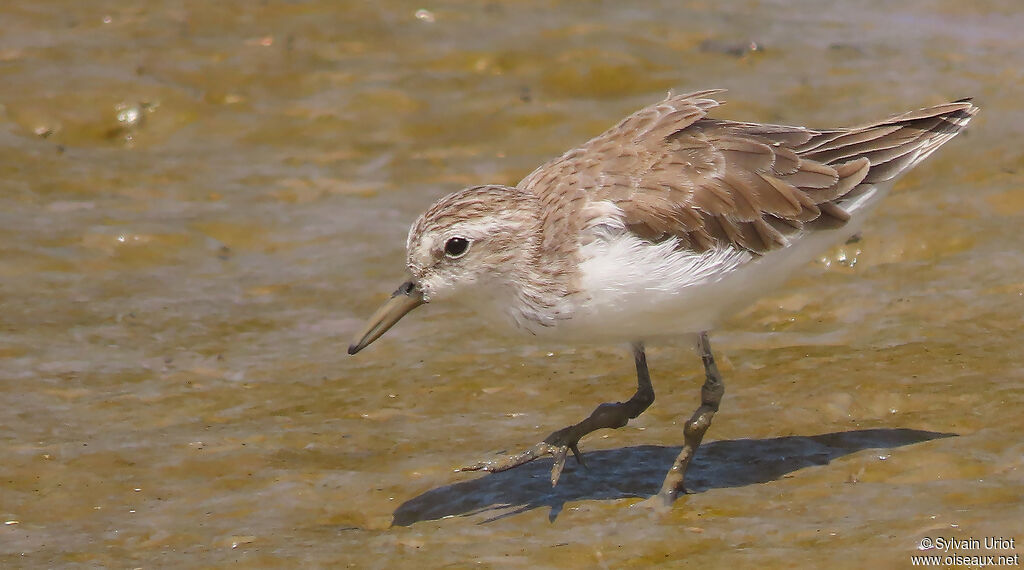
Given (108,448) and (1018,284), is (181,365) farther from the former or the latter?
(1018,284)

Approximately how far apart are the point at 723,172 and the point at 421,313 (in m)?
3.38

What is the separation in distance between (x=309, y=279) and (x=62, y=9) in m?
5.89

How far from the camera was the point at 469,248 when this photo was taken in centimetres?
752

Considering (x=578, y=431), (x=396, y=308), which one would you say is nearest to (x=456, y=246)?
(x=396, y=308)

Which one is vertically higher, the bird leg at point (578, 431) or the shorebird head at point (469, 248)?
the shorebird head at point (469, 248)

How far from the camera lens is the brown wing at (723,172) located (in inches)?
297

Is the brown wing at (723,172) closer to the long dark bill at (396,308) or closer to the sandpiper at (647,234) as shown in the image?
the sandpiper at (647,234)

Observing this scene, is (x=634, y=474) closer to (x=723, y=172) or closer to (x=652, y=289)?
(x=652, y=289)

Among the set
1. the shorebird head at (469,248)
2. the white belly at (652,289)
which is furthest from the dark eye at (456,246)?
the white belly at (652,289)

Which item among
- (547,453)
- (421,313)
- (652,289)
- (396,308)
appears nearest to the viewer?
(652,289)

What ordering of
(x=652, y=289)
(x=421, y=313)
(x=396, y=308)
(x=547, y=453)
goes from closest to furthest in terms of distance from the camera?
(x=652, y=289), (x=547, y=453), (x=396, y=308), (x=421, y=313)

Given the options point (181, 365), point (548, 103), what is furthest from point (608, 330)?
point (548, 103)

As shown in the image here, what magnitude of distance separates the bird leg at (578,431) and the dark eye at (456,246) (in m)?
1.11

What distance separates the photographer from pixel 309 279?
11008 millimetres
